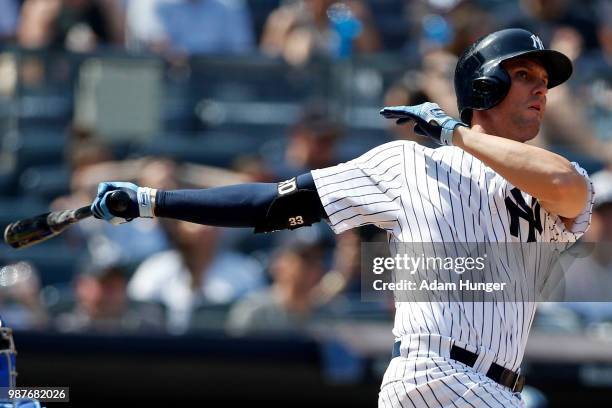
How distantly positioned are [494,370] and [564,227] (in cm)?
48

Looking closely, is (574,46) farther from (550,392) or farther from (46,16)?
(46,16)

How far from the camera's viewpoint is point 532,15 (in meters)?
7.89

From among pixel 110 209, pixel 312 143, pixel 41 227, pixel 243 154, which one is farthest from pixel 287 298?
pixel 110 209

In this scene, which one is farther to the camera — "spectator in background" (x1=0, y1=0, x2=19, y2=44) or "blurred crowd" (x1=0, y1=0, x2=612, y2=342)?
"spectator in background" (x1=0, y1=0, x2=19, y2=44)

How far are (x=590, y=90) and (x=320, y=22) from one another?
193cm

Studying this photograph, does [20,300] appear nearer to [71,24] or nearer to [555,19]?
[71,24]

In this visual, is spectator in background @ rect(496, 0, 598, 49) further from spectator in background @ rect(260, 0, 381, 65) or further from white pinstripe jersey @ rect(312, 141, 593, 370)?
white pinstripe jersey @ rect(312, 141, 593, 370)

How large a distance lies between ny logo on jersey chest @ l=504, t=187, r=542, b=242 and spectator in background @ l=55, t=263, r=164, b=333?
320cm

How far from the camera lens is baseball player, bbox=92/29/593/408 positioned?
3.06 m

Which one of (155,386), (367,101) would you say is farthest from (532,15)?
(155,386)

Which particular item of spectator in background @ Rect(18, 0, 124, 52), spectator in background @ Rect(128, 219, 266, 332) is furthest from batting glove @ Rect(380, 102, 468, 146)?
spectator in background @ Rect(18, 0, 124, 52)

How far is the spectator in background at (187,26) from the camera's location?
7.67 meters

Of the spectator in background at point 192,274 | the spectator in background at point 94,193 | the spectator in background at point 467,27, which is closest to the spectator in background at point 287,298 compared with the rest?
the spectator in background at point 192,274

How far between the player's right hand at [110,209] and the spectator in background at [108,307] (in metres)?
2.86
